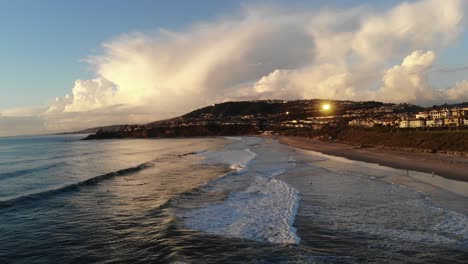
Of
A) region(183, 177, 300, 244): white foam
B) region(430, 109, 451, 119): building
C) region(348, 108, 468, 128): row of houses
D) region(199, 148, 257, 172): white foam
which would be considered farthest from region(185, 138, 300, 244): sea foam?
region(430, 109, 451, 119): building

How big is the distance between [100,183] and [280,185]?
13.8m

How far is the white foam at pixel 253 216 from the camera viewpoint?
1465 centimetres

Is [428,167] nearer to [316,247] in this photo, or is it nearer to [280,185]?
[280,185]

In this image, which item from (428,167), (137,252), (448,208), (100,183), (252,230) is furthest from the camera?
(428,167)

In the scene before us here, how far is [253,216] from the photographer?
58.0 ft

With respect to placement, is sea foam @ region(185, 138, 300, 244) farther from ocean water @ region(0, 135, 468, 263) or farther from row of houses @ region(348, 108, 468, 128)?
row of houses @ region(348, 108, 468, 128)

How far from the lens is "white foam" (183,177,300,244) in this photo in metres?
14.6

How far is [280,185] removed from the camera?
27.2m

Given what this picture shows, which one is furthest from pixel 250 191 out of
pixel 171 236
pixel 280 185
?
pixel 171 236

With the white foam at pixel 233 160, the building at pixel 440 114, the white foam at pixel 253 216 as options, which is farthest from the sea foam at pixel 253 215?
the building at pixel 440 114

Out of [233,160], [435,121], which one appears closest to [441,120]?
[435,121]

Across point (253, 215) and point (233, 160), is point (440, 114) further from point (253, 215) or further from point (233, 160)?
point (253, 215)

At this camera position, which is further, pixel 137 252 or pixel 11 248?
pixel 11 248

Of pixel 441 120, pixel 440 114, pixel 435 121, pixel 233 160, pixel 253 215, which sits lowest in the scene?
pixel 233 160
